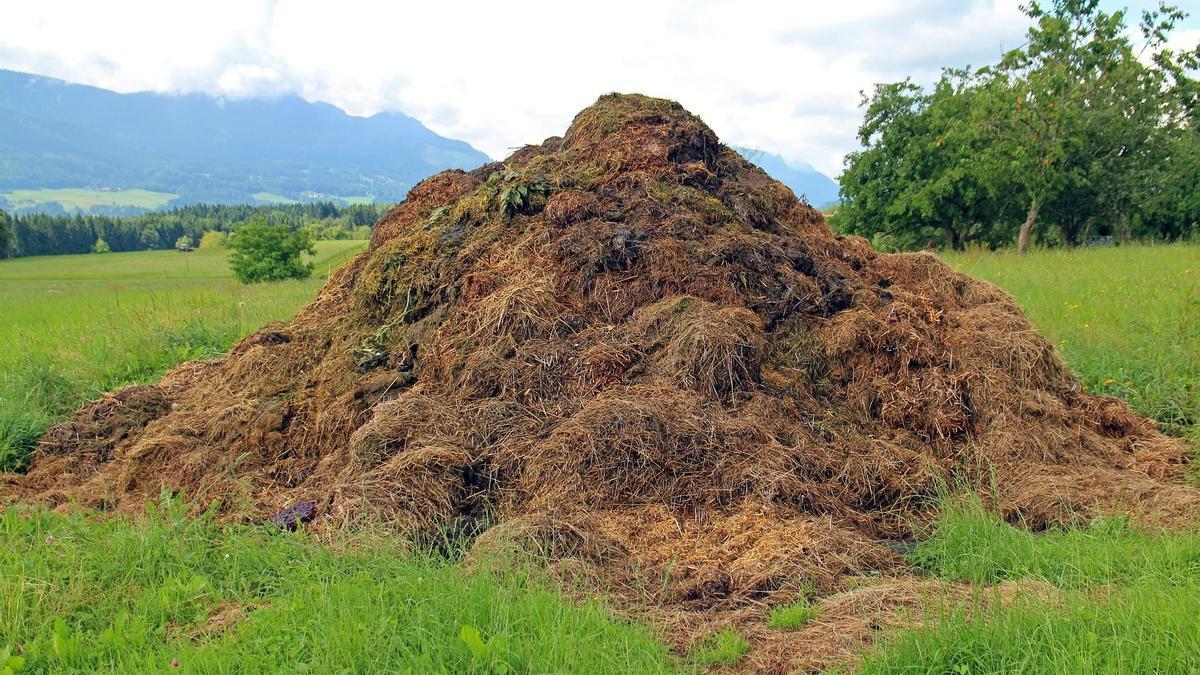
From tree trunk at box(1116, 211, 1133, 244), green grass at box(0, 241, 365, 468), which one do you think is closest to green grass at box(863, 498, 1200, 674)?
green grass at box(0, 241, 365, 468)

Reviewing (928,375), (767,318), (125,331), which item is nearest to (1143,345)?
(928,375)

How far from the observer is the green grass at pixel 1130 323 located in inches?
237

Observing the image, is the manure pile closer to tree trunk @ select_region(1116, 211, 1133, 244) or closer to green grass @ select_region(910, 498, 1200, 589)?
green grass @ select_region(910, 498, 1200, 589)

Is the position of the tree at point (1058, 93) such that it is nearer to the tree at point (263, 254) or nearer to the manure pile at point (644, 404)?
the manure pile at point (644, 404)

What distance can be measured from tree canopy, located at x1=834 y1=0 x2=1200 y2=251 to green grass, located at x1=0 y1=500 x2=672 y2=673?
16.0m

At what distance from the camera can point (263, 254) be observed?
38906 millimetres

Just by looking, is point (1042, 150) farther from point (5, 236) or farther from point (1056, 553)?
point (5, 236)

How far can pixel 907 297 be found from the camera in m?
6.00

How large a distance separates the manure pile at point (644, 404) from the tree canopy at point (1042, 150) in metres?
12.5

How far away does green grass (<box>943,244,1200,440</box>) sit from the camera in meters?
6.02

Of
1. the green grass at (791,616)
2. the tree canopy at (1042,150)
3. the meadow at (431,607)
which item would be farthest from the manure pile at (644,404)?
the tree canopy at (1042,150)

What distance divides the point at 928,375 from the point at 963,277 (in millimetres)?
2028

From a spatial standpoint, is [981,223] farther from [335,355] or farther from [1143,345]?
[335,355]

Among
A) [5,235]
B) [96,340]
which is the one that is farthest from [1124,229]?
[5,235]
